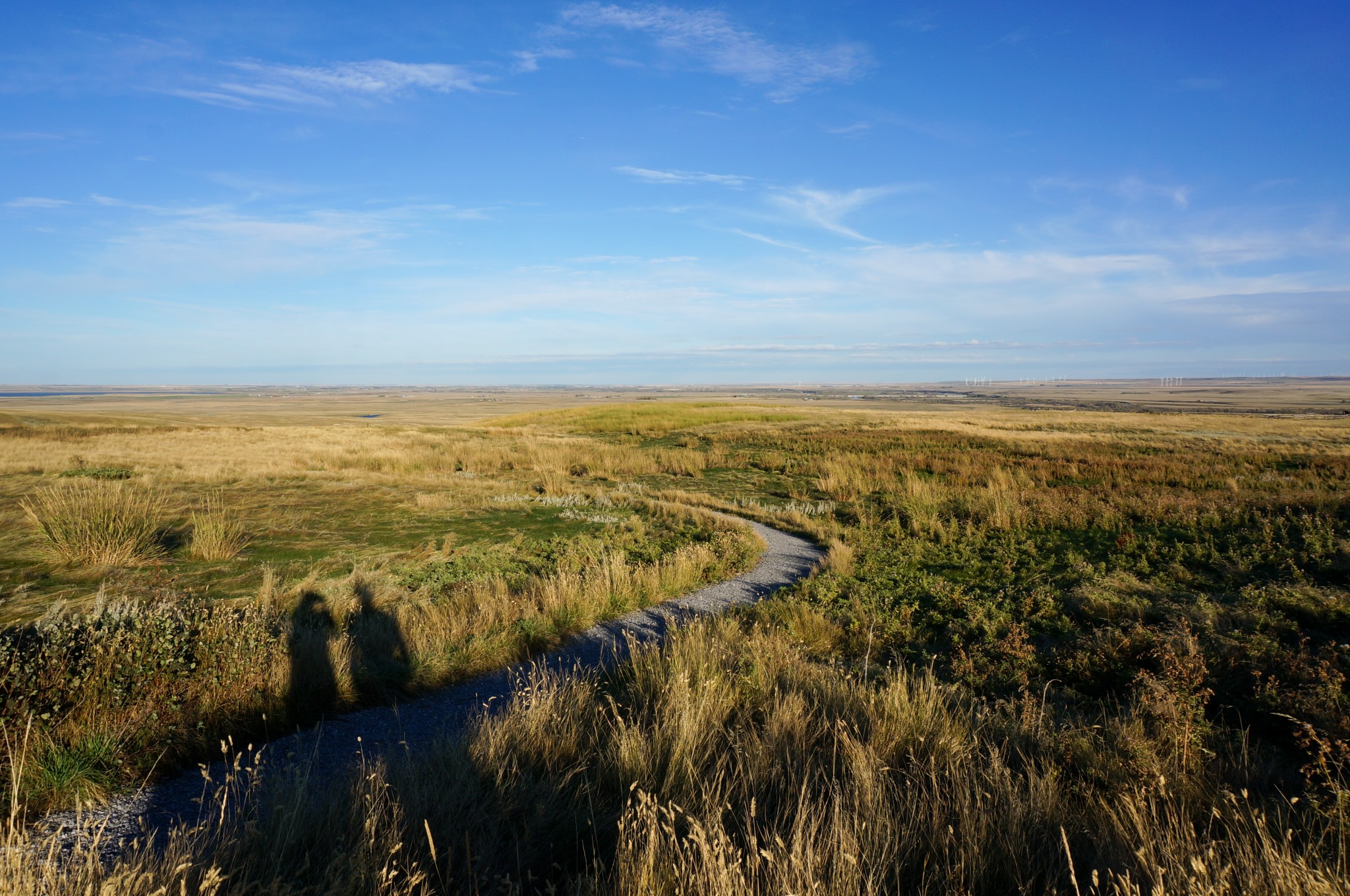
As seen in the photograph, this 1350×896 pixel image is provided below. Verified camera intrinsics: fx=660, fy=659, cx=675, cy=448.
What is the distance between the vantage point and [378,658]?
23.9 ft

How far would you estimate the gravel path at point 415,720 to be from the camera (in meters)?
4.11

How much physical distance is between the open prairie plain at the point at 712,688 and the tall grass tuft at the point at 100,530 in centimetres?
6

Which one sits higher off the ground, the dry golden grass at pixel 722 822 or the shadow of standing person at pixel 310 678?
the dry golden grass at pixel 722 822

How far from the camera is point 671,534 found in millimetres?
15461

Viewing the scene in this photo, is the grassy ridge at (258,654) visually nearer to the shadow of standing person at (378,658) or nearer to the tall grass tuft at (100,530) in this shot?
the shadow of standing person at (378,658)

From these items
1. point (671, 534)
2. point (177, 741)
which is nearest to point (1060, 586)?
point (671, 534)

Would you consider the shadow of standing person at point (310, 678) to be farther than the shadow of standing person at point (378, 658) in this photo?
No

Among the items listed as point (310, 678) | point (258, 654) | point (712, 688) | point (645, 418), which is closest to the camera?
point (712, 688)

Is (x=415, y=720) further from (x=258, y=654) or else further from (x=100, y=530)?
(x=100, y=530)

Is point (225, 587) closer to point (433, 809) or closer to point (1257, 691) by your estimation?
point (433, 809)

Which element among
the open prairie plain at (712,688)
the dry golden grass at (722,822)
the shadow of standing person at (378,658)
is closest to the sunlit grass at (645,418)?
the open prairie plain at (712,688)

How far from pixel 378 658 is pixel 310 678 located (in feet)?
3.26

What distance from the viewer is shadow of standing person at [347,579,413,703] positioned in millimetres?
6613

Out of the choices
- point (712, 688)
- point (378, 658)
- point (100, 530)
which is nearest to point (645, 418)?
point (100, 530)
